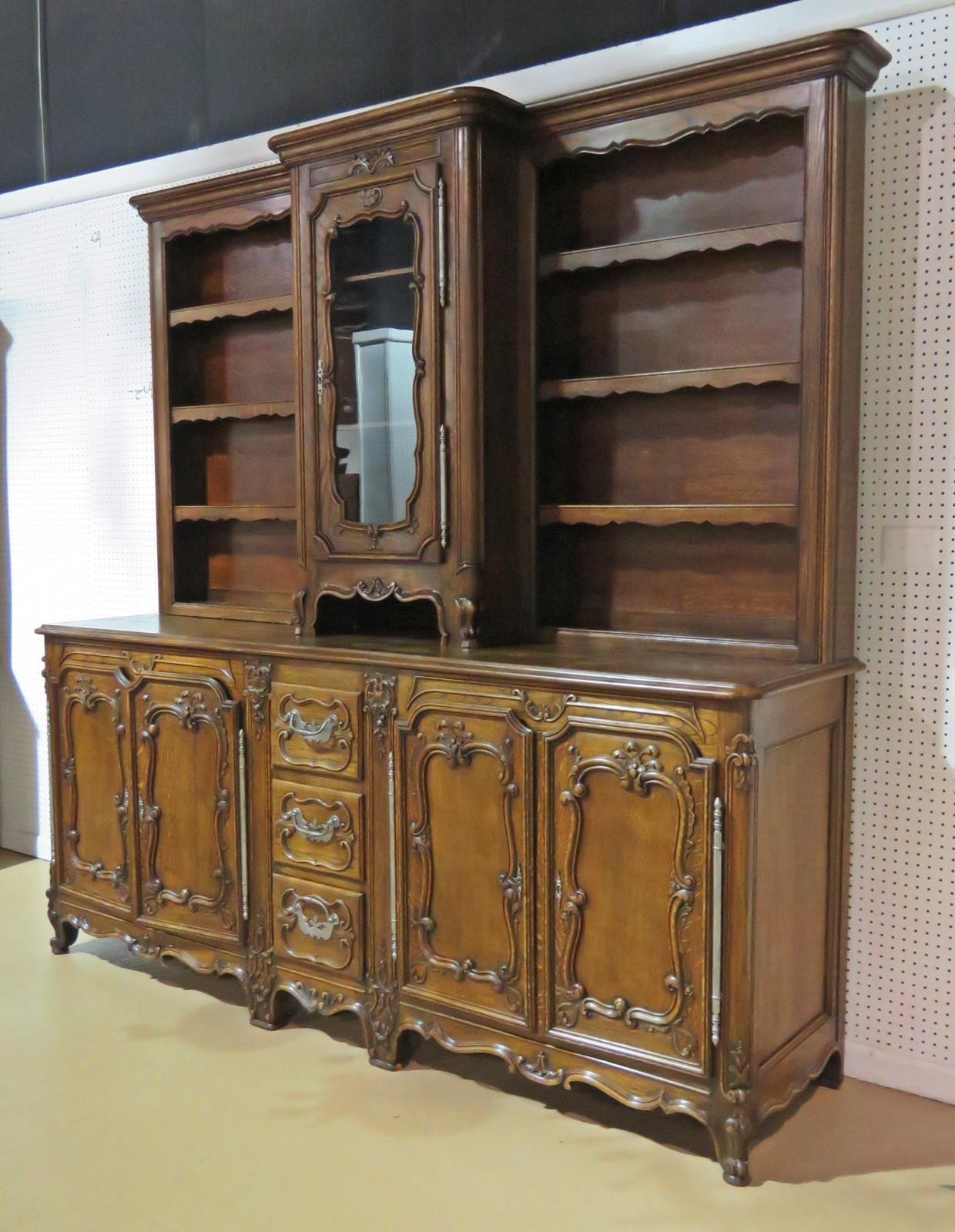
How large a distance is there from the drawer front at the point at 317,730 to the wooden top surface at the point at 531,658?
9cm

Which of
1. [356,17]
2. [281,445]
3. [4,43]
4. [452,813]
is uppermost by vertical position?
[4,43]

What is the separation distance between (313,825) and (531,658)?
0.75 m

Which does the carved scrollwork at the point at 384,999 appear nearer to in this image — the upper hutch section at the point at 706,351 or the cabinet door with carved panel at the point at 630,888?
the cabinet door with carved panel at the point at 630,888

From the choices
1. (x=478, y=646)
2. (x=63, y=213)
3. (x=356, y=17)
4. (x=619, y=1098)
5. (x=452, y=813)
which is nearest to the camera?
(x=619, y=1098)

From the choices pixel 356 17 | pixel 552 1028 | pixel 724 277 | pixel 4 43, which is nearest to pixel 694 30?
pixel 724 277

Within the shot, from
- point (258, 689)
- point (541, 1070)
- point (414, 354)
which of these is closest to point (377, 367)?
point (414, 354)

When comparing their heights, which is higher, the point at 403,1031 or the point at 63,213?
the point at 63,213

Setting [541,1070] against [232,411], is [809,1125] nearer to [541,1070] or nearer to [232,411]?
[541,1070]

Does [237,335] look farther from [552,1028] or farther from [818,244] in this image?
[552,1028]

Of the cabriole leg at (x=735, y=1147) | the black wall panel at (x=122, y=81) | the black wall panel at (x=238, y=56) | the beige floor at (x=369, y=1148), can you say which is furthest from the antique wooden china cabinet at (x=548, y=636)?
the black wall panel at (x=122, y=81)

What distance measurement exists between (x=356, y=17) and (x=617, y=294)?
136 cm

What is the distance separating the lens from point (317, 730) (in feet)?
9.69

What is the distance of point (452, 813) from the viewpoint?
273 cm

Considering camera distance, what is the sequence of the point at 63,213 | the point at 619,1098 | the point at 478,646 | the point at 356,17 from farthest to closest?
1. the point at 63,213
2. the point at 356,17
3. the point at 478,646
4. the point at 619,1098
